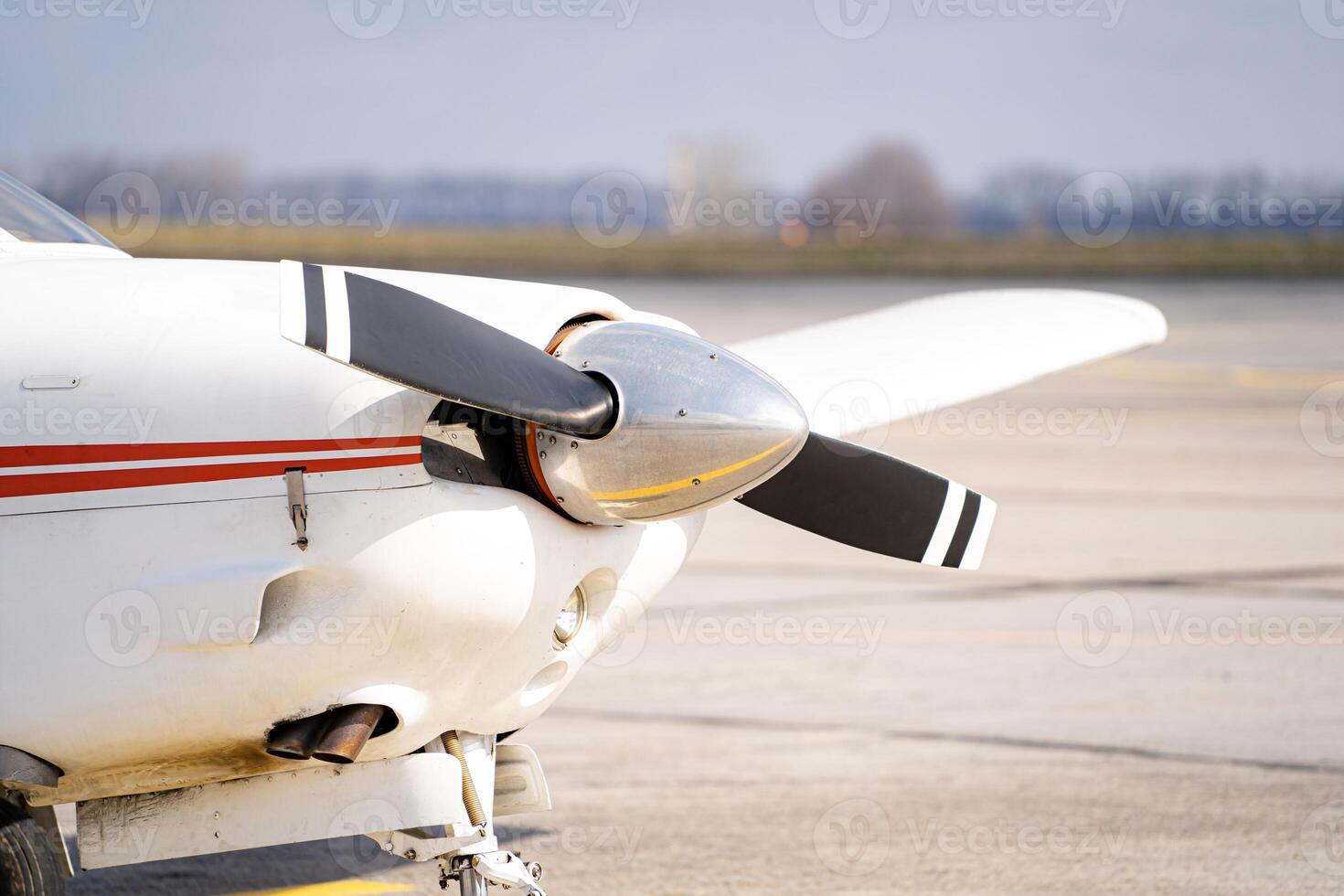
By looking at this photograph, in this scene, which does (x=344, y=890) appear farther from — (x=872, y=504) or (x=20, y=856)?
Result: (x=872, y=504)

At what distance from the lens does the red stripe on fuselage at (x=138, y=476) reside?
11.4ft

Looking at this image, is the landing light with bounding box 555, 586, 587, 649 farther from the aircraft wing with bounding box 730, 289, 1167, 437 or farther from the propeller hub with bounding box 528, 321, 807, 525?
the aircraft wing with bounding box 730, 289, 1167, 437

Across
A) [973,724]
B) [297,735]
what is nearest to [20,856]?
[297,735]

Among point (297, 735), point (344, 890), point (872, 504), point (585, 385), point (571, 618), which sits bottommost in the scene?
point (344, 890)

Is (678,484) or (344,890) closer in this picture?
(678,484)

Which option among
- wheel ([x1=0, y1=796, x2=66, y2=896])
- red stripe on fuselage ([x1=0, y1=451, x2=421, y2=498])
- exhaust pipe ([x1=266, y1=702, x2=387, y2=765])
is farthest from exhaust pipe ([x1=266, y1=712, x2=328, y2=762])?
wheel ([x1=0, y1=796, x2=66, y2=896])

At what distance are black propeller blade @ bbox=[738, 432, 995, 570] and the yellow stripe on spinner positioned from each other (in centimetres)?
101

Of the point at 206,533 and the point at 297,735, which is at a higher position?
the point at 206,533

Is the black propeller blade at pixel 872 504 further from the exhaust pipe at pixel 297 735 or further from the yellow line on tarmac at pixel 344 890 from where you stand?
the yellow line on tarmac at pixel 344 890

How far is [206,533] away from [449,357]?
2.21 feet

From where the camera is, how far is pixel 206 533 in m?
3.46

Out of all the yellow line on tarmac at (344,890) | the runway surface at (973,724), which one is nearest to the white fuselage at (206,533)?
the yellow line on tarmac at (344,890)

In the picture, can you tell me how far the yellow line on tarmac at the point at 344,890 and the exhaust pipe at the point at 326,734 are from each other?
59.3 inches

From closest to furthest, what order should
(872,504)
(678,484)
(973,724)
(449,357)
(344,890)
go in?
(449,357), (678,484), (872,504), (344,890), (973,724)
